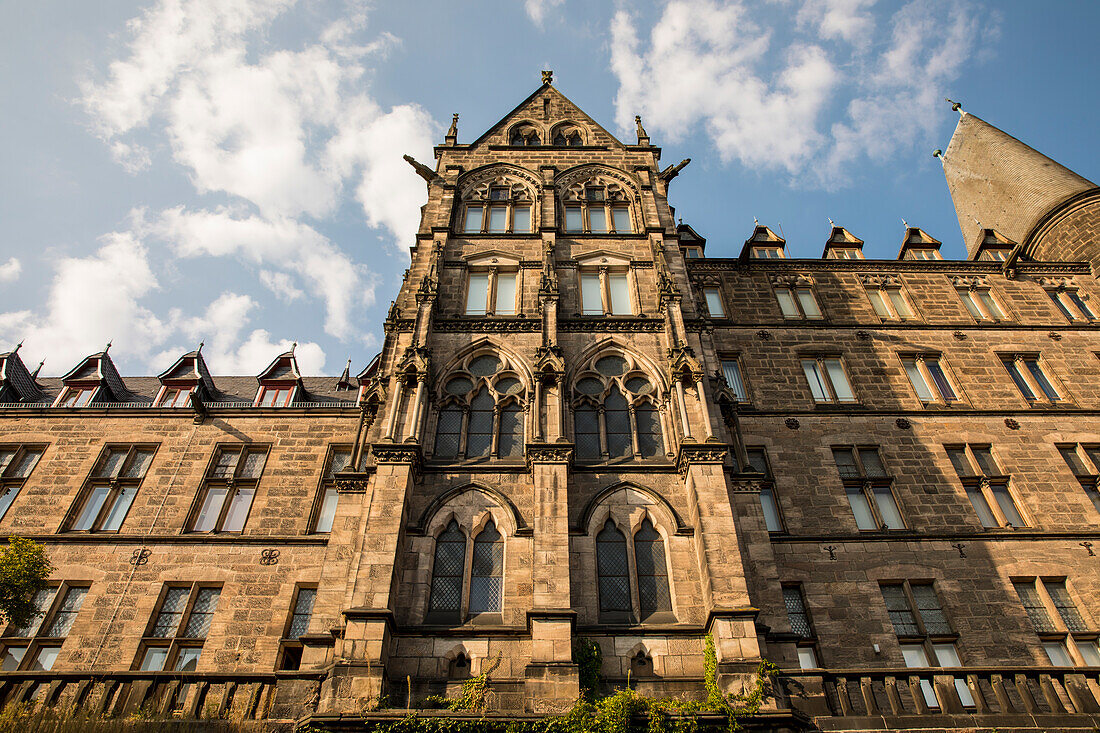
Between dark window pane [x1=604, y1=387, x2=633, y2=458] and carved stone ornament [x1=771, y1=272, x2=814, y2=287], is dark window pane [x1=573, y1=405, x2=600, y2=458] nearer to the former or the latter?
dark window pane [x1=604, y1=387, x2=633, y2=458]

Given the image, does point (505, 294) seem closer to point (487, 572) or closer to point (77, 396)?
point (487, 572)

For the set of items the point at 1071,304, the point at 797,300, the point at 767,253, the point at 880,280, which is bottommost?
the point at 797,300

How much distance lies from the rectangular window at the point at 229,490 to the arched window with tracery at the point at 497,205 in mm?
8641

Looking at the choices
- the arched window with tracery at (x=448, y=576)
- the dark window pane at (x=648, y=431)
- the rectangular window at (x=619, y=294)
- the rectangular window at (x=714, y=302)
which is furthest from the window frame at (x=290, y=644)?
the rectangular window at (x=714, y=302)

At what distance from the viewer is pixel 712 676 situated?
1237 centimetres

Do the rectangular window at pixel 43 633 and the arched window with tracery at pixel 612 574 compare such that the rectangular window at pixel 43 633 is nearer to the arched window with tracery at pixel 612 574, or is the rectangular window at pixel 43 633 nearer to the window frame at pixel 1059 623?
the arched window with tracery at pixel 612 574

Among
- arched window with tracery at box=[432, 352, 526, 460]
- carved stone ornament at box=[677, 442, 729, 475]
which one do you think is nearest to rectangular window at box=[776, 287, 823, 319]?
carved stone ornament at box=[677, 442, 729, 475]

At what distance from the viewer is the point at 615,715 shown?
1141 centimetres

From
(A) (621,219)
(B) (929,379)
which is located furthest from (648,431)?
(B) (929,379)

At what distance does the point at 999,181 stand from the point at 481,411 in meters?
26.5

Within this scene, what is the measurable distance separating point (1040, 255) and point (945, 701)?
20.7 meters

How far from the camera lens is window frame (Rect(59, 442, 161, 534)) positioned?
18.5 metres

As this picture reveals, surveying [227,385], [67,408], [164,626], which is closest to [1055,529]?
[164,626]

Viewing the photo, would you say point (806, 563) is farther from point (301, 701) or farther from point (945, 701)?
point (301, 701)
